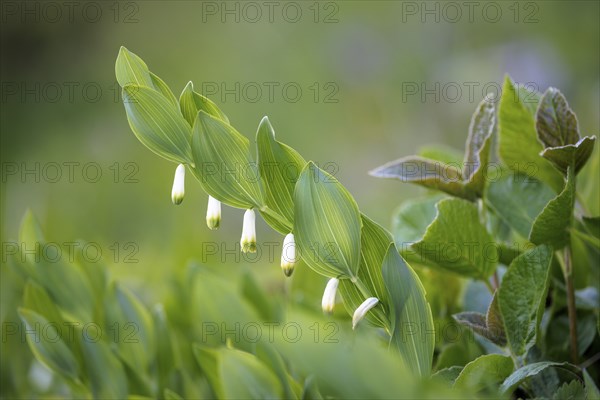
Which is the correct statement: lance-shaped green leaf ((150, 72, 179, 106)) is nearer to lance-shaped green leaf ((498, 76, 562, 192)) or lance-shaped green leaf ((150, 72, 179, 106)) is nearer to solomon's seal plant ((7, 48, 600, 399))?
solomon's seal plant ((7, 48, 600, 399))

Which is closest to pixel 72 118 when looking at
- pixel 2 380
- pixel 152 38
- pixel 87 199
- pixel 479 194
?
pixel 152 38

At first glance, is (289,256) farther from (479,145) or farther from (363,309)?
(479,145)

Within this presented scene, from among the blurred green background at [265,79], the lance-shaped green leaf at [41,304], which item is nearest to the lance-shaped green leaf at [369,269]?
the lance-shaped green leaf at [41,304]

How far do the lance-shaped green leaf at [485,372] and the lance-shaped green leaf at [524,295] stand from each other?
0.02 m

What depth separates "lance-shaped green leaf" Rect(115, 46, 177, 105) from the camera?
0.28m

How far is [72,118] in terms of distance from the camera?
2357 millimetres

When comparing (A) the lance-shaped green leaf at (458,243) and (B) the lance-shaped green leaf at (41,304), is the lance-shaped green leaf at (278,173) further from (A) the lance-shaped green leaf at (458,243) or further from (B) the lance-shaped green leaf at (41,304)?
(B) the lance-shaped green leaf at (41,304)

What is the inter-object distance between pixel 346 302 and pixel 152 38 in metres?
2.44

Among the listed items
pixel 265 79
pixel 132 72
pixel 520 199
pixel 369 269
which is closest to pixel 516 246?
pixel 520 199

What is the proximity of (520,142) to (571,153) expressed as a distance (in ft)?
0.21

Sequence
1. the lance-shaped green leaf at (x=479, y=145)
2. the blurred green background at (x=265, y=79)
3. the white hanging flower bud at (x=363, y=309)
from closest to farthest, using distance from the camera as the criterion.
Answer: the white hanging flower bud at (x=363, y=309) < the lance-shaped green leaf at (x=479, y=145) < the blurred green background at (x=265, y=79)

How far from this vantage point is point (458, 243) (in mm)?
327

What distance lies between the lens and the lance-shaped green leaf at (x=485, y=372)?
0.86ft

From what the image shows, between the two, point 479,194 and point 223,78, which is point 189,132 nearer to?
point 479,194
